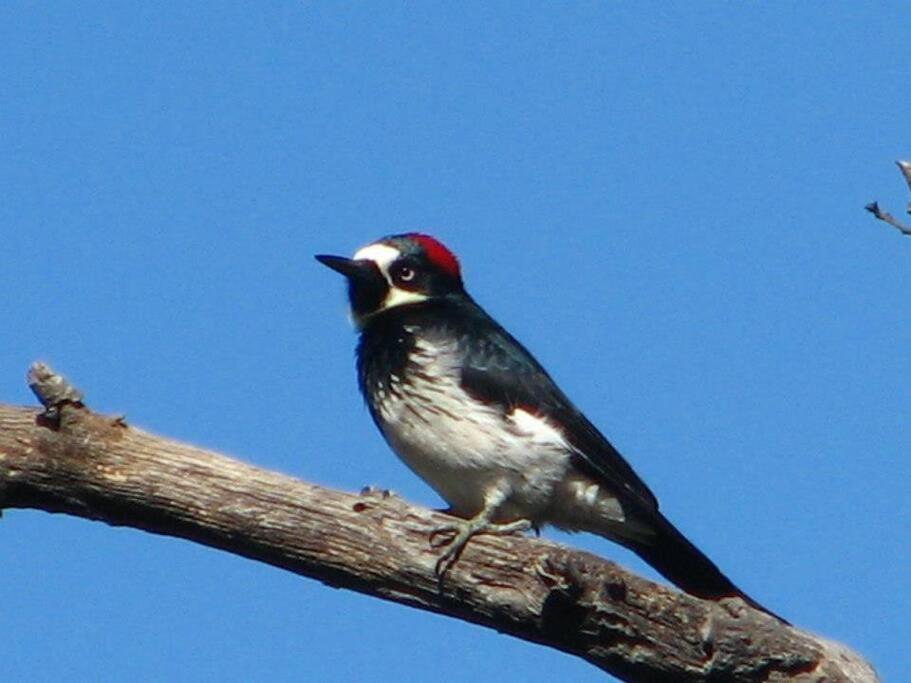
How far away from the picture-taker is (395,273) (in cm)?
652

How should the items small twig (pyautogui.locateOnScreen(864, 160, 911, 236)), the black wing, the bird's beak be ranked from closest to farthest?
small twig (pyautogui.locateOnScreen(864, 160, 911, 236))
the black wing
the bird's beak

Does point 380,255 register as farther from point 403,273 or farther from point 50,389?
point 50,389

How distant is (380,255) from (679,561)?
165 centimetres

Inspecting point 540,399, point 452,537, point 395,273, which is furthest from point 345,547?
point 395,273

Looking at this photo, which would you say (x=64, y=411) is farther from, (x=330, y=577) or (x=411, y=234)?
(x=411, y=234)

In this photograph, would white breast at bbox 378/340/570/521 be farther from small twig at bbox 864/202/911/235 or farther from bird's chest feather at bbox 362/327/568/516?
small twig at bbox 864/202/911/235

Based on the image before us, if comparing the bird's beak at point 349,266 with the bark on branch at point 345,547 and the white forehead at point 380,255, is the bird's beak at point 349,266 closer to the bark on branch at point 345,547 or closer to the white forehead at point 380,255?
the white forehead at point 380,255

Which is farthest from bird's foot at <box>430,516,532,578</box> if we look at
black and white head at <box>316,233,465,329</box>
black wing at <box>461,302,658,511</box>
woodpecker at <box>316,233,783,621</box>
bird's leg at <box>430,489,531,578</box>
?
black and white head at <box>316,233,465,329</box>

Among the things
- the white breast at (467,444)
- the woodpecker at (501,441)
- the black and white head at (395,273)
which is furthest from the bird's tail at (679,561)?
the black and white head at (395,273)

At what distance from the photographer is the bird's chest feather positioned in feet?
18.7

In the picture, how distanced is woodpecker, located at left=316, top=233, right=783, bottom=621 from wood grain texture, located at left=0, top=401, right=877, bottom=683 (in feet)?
2.35

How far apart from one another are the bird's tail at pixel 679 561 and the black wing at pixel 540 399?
119 millimetres

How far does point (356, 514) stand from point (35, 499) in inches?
36.1

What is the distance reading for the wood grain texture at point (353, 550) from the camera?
4734 mm
